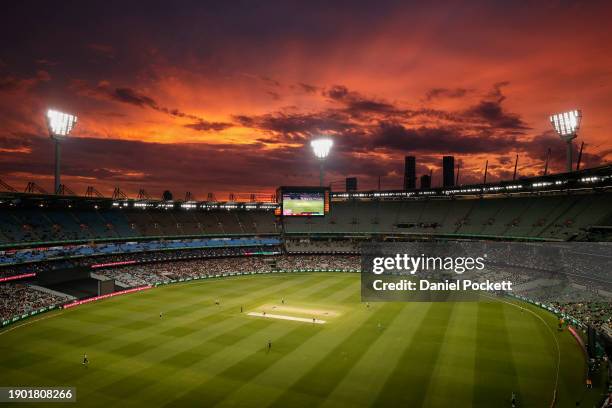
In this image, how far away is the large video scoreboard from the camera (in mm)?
75938

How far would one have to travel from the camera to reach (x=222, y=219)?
91812 mm

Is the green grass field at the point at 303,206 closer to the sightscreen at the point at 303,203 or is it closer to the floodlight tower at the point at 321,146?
the sightscreen at the point at 303,203

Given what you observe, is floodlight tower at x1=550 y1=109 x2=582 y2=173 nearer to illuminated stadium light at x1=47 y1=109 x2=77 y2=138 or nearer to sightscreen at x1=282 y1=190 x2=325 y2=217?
sightscreen at x1=282 y1=190 x2=325 y2=217

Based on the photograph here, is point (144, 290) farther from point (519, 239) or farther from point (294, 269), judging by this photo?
point (519, 239)

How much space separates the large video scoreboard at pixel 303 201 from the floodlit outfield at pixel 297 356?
1059 inches

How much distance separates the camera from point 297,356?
3281cm

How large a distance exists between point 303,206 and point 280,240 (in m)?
18.4

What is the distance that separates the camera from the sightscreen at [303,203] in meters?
75.9

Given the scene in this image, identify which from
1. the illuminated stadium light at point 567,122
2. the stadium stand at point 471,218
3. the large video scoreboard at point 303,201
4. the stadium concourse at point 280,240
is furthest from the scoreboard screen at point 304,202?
the illuminated stadium light at point 567,122

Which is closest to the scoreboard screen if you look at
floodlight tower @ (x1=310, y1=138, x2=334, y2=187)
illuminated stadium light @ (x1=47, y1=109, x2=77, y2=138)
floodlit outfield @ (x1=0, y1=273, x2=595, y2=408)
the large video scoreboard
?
the large video scoreboard

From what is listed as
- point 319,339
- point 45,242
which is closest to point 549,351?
point 319,339

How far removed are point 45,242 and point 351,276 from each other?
167 ft

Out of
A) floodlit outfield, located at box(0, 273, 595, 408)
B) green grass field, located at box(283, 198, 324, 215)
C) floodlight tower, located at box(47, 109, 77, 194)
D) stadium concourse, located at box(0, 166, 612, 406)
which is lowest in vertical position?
floodlit outfield, located at box(0, 273, 595, 408)

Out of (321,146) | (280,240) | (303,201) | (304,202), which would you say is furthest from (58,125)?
(280,240)
